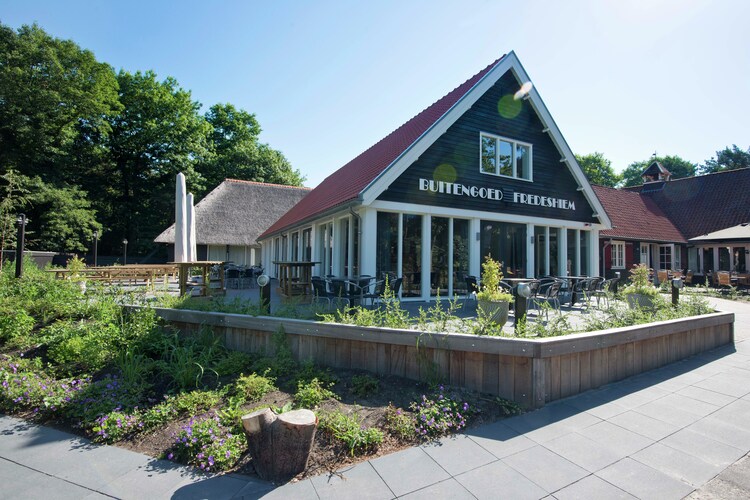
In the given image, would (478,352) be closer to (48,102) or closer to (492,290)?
A: (492,290)

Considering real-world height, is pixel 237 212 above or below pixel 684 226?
above

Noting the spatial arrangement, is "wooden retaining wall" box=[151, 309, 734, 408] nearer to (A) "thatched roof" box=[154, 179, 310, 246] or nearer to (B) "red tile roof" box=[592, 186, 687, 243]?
(B) "red tile roof" box=[592, 186, 687, 243]

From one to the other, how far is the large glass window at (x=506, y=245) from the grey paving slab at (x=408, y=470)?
28.8 feet

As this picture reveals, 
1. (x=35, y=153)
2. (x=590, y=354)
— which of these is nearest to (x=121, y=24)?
(x=590, y=354)

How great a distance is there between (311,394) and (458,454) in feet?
4.86

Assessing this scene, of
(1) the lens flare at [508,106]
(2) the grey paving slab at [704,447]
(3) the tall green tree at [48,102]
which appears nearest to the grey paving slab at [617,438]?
(2) the grey paving slab at [704,447]

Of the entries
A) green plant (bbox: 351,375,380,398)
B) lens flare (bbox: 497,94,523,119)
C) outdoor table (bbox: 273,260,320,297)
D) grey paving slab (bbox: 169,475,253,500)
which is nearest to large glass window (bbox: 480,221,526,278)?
lens flare (bbox: 497,94,523,119)

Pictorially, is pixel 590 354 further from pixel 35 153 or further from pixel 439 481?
pixel 35 153

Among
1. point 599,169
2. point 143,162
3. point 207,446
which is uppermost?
point 599,169

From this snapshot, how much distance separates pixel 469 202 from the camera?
1073cm

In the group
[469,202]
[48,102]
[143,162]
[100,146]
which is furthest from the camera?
[143,162]

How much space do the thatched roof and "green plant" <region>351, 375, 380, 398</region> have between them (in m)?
20.9

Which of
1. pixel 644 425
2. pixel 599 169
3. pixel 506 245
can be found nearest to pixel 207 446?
pixel 644 425

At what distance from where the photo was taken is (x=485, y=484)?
2.64 m
